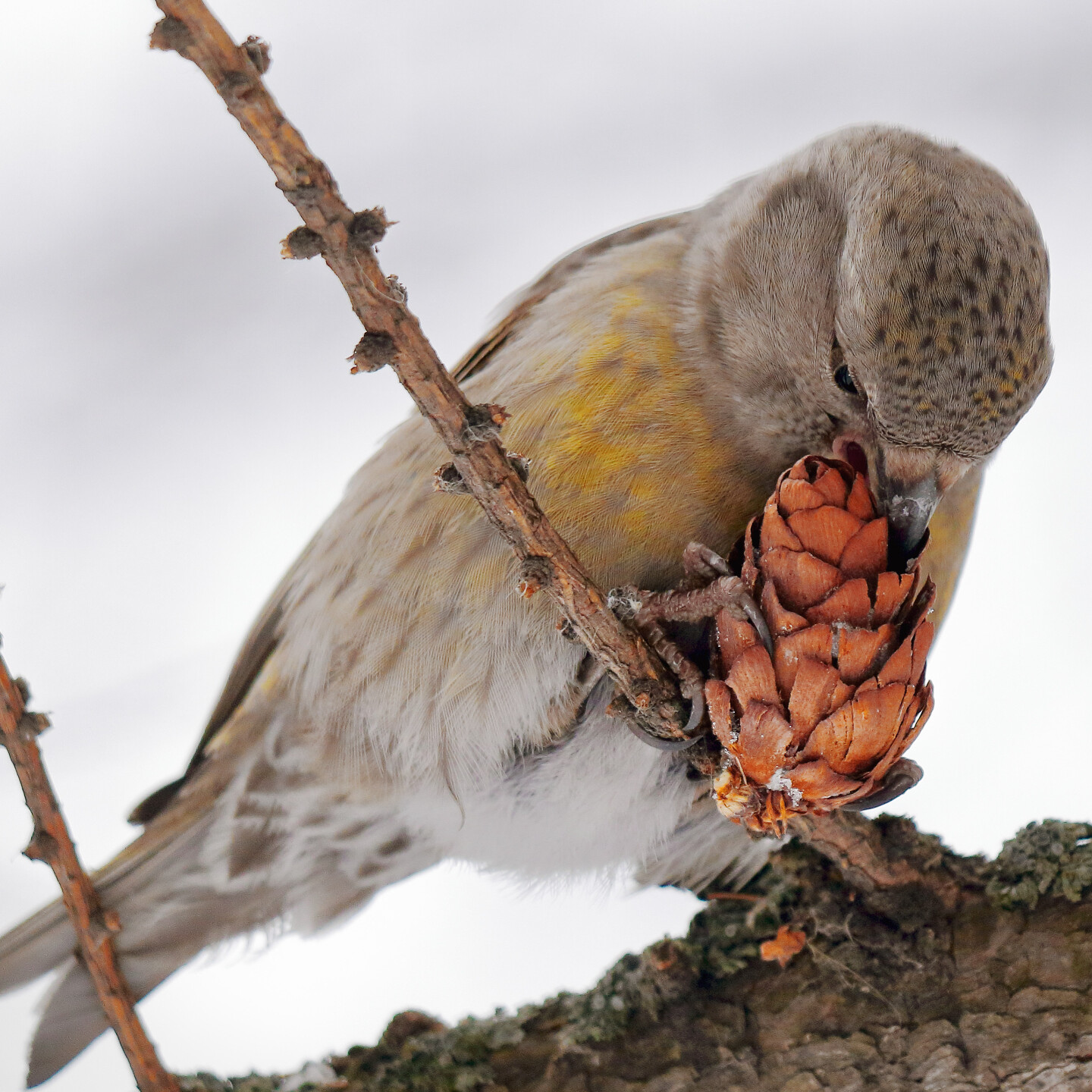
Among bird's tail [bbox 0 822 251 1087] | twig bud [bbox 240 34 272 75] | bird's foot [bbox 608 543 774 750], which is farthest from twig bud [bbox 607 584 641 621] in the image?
bird's tail [bbox 0 822 251 1087]

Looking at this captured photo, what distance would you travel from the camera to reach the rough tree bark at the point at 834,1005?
1.64 meters

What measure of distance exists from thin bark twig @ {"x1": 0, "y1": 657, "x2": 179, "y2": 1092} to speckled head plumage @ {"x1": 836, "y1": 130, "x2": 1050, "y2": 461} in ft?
4.27

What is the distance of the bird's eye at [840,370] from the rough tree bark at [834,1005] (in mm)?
750

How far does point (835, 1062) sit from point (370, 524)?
117cm

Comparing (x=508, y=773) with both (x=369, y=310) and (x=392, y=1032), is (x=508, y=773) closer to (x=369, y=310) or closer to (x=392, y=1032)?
(x=392, y=1032)

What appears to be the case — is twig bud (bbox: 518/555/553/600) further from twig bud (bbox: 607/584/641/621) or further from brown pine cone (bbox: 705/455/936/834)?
brown pine cone (bbox: 705/455/936/834)

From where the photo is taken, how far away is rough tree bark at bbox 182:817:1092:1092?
1637 millimetres

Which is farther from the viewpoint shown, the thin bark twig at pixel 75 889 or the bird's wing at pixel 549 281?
the bird's wing at pixel 549 281

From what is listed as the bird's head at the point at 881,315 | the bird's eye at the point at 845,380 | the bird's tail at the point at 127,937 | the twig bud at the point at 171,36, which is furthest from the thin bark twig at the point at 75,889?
the bird's eye at the point at 845,380

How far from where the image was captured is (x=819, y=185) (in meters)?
1.88

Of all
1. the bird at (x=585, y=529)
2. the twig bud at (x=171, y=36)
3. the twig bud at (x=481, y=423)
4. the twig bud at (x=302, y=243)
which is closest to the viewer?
the twig bud at (x=171, y=36)

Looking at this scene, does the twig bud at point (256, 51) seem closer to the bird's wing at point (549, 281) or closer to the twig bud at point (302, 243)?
the twig bud at point (302, 243)

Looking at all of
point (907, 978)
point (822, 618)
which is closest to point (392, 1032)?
point (907, 978)

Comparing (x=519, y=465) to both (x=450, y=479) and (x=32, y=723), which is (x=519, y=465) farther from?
(x=32, y=723)
